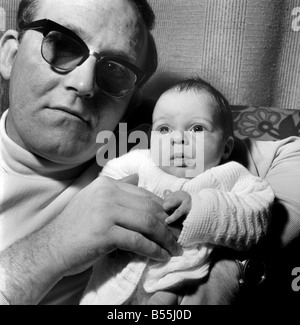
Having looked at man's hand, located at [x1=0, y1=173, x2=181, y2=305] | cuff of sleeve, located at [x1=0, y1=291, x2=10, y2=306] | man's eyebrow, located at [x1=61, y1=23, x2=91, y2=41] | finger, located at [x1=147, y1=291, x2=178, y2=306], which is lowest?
cuff of sleeve, located at [x1=0, y1=291, x2=10, y2=306]

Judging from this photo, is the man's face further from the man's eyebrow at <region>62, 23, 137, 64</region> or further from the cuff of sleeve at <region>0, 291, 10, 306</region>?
the cuff of sleeve at <region>0, 291, 10, 306</region>

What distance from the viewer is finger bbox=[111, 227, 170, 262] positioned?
1.88 ft

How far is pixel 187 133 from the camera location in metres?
0.66

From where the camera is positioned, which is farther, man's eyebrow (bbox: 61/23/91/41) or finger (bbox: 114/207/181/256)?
man's eyebrow (bbox: 61/23/91/41)

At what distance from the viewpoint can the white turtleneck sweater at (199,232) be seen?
0.58m

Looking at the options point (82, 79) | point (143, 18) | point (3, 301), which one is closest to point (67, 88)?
point (82, 79)

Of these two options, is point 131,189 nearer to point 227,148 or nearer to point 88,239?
point 88,239

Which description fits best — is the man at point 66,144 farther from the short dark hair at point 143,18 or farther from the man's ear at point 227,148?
the man's ear at point 227,148

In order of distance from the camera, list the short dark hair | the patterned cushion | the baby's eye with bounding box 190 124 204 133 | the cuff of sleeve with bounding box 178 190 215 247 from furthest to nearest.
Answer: the patterned cushion, the short dark hair, the baby's eye with bounding box 190 124 204 133, the cuff of sleeve with bounding box 178 190 215 247

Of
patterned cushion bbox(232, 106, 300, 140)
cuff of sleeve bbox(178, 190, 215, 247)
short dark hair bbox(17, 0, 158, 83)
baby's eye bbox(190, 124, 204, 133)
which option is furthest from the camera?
patterned cushion bbox(232, 106, 300, 140)

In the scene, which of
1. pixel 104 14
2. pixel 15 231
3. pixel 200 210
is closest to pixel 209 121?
pixel 200 210

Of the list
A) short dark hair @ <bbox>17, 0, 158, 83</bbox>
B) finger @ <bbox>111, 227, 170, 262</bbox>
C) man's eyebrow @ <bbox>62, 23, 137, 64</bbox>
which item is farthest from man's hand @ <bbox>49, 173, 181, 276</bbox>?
short dark hair @ <bbox>17, 0, 158, 83</bbox>

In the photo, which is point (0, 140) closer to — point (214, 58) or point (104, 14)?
point (104, 14)

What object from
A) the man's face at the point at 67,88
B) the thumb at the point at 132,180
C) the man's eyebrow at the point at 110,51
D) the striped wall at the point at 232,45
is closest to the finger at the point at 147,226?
the thumb at the point at 132,180
